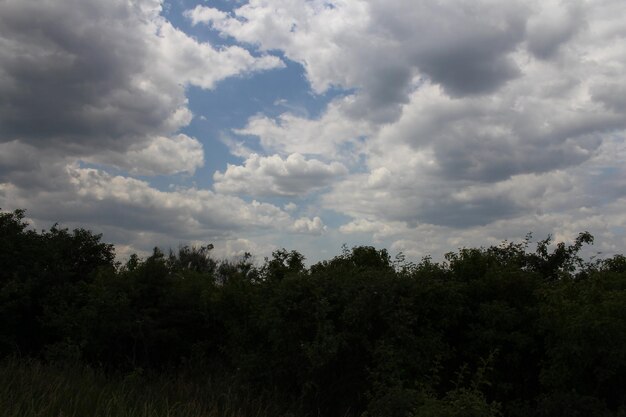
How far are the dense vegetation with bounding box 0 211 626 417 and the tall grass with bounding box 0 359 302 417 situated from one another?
5cm

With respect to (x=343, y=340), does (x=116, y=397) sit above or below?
below

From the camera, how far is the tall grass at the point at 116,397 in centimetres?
750

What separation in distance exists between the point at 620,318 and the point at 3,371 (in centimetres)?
1015

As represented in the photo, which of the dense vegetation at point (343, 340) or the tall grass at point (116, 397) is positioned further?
the dense vegetation at point (343, 340)

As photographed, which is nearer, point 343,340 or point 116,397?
point 116,397

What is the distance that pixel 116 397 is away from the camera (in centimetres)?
823

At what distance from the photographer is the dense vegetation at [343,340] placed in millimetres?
8234

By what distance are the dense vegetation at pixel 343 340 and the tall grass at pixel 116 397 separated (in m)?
0.05

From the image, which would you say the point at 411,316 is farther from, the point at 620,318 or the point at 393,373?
the point at 620,318

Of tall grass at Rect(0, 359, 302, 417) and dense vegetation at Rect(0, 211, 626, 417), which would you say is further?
dense vegetation at Rect(0, 211, 626, 417)

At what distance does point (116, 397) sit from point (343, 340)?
360 centimetres

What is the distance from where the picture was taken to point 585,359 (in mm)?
8305

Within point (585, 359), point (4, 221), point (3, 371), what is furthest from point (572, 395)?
point (4, 221)

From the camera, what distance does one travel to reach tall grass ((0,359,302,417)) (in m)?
7.50
